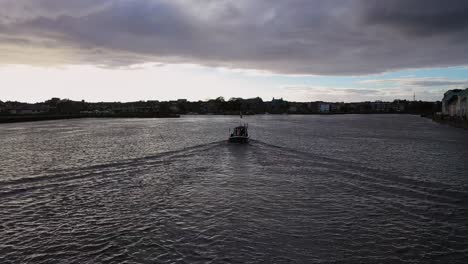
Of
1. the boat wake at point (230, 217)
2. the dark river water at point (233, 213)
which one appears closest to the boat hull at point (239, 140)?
the dark river water at point (233, 213)

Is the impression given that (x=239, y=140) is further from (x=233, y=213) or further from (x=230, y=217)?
(x=230, y=217)

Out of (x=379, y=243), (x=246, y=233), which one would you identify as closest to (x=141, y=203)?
(x=246, y=233)

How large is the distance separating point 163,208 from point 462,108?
379 ft

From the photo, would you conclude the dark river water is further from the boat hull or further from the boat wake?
the boat hull

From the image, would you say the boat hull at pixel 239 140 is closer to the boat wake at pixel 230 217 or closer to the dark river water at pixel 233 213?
the dark river water at pixel 233 213

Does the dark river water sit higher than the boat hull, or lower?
lower

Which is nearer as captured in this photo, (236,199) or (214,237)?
(214,237)

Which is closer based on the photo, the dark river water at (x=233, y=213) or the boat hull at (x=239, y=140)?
the dark river water at (x=233, y=213)

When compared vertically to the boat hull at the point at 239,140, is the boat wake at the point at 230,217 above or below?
below

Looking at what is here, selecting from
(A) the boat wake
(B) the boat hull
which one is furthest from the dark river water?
(B) the boat hull

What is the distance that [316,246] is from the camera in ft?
43.2

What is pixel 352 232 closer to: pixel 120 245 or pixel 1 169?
pixel 120 245

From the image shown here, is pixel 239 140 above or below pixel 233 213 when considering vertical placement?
above

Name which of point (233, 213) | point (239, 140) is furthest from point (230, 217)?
point (239, 140)
